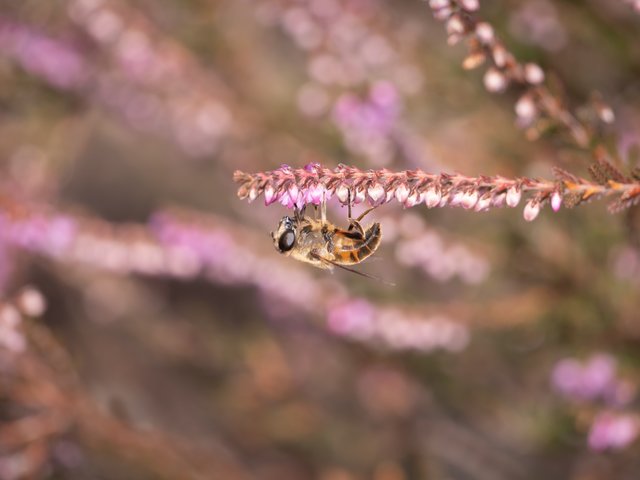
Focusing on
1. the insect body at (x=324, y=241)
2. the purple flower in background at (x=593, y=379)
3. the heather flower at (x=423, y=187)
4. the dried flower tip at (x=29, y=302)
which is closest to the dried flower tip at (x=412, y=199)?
the heather flower at (x=423, y=187)

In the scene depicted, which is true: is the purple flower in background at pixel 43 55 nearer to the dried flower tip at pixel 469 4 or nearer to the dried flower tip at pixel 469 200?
the dried flower tip at pixel 469 4

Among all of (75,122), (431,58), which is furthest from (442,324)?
(75,122)

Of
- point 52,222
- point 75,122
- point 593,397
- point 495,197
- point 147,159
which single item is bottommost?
point 495,197

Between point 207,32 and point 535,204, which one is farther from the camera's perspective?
point 207,32

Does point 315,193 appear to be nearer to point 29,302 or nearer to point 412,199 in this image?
point 412,199

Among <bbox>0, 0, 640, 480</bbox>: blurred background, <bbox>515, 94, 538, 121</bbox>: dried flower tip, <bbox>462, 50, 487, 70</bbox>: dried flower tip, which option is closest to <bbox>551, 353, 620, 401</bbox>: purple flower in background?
<bbox>0, 0, 640, 480</bbox>: blurred background

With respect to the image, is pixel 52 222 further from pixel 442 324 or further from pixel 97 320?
pixel 97 320

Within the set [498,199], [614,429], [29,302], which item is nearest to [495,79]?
[498,199]

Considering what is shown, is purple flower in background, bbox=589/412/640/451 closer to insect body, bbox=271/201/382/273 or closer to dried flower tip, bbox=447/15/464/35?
insect body, bbox=271/201/382/273
